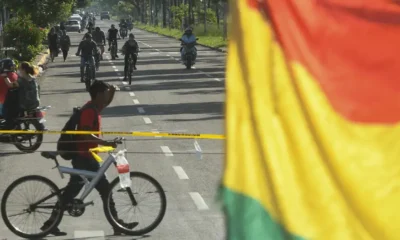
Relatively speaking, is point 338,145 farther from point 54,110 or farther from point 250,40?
point 54,110

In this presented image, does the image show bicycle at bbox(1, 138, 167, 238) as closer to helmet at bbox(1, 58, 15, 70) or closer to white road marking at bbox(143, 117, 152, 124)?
helmet at bbox(1, 58, 15, 70)

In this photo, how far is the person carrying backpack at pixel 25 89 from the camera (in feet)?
58.5

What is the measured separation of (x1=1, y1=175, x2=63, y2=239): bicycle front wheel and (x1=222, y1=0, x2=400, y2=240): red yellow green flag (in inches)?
323

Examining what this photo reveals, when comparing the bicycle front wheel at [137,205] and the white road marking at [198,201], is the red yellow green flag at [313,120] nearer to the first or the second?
the bicycle front wheel at [137,205]

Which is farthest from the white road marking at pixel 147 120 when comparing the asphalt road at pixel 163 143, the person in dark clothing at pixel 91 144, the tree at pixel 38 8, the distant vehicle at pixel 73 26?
the distant vehicle at pixel 73 26

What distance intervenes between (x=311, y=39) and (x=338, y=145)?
0.76 ft

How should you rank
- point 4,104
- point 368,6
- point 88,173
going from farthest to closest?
point 4,104, point 88,173, point 368,6

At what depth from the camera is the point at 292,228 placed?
92.8 inches

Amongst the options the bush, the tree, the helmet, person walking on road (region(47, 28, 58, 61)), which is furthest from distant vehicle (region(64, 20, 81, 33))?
the helmet

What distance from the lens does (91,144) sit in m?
10.5

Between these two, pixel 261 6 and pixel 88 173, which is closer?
pixel 261 6

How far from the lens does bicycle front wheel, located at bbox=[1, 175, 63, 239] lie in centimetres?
1057

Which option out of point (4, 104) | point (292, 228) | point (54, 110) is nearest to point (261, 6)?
point (292, 228)

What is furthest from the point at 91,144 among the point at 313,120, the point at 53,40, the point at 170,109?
the point at 53,40
